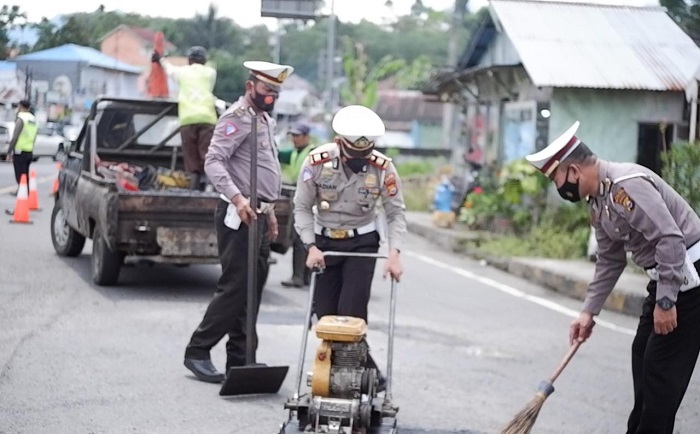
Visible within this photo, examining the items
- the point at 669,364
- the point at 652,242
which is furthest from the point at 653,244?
the point at 669,364

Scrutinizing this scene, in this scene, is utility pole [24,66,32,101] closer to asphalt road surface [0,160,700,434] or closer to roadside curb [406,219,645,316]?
asphalt road surface [0,160,700,434]

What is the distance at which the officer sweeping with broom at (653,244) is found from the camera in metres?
5.84

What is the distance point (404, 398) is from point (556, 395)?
122cm

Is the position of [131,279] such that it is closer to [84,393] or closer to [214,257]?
[214,257]

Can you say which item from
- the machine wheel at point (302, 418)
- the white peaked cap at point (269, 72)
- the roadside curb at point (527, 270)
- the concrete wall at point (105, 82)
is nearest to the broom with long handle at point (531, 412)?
the machine wheel at point (302, 418)

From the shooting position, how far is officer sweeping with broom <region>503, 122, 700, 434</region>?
5.84 meters

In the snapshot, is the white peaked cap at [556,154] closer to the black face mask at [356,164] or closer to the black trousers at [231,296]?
the black face mask at [356,164]

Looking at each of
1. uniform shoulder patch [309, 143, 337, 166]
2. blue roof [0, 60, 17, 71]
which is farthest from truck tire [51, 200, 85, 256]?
uniform shoulder patch [309, 143, 337, 166]

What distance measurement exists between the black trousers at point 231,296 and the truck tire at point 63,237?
21.5ft

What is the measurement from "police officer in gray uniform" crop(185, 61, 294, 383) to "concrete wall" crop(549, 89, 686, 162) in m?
13.1

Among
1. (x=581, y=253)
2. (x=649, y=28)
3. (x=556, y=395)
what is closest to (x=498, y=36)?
(x=649, y=28)

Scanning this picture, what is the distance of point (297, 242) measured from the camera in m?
13.1

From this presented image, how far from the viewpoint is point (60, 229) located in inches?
602

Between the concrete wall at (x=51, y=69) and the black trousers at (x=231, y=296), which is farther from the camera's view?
the concrete wall at (x=51, y=69)
